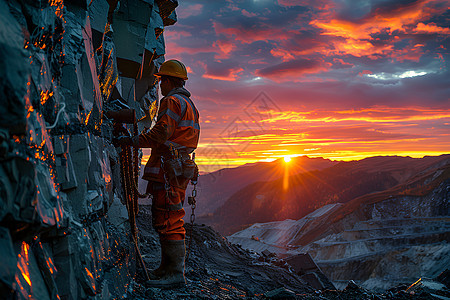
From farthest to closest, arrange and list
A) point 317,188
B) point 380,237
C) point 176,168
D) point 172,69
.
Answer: point 317,188 < point 380,237 < point 172,69 < point 176,168

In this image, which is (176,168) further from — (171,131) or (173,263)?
(173,263)

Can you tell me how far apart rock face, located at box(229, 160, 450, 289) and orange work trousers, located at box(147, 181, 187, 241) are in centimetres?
2286

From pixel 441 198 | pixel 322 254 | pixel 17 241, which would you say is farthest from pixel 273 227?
pixel 17 241

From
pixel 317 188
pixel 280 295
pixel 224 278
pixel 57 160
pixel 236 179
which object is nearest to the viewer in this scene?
pixel 57 160

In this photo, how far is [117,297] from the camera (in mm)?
3293

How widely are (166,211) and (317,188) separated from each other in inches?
2771

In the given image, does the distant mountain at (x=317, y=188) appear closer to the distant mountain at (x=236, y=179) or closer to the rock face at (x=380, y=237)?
the rock face at (x=380, y=237)

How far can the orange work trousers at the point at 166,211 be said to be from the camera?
4.32 m

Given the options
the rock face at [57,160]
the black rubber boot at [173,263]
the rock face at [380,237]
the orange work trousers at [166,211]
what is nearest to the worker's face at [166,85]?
the rock face at [57,160]

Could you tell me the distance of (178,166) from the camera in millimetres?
4305

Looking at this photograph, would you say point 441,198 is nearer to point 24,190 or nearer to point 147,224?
point 147,224

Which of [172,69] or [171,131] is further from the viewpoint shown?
[172,69]

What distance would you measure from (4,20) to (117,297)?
2.76 m

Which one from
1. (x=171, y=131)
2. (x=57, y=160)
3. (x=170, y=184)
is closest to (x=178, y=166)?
(x=170, y=184)
